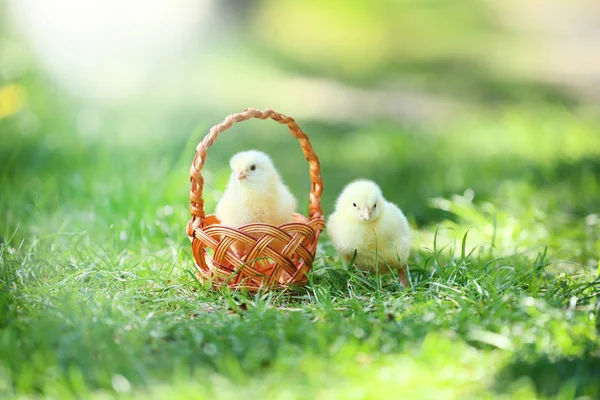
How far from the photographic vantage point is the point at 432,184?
605 centimetres

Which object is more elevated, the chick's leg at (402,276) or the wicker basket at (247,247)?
the wicker basket at (247,247)

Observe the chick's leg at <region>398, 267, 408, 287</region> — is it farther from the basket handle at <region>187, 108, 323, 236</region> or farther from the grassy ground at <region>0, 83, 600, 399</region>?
the basket handle at <region>187, 108, 323, 236</region>

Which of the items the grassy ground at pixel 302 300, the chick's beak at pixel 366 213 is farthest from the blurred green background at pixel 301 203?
the chick's beak at pixel 366 213

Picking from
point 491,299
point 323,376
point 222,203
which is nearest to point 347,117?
point 222,203

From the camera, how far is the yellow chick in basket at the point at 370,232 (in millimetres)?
3711

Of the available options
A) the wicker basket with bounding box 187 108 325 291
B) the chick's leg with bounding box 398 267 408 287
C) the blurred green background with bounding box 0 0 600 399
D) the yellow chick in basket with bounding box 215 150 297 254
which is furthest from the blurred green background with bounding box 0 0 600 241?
the chick's leg with bounding box 398 267 408 287

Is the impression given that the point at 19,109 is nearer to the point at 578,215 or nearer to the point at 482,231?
the point at 482,231

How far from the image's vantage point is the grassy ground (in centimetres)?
268

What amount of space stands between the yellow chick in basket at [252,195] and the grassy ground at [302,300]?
37cm

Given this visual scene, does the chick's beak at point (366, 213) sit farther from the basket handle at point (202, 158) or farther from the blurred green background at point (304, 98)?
the blurred green background at point (304, 98)

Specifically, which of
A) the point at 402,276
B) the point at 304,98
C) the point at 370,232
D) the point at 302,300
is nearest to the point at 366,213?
the point at 370,232

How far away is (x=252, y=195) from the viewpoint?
12.7ft

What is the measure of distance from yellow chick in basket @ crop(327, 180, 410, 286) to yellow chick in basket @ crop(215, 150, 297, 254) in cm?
38

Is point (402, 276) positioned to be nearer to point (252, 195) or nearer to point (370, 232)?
point (370, 232)
